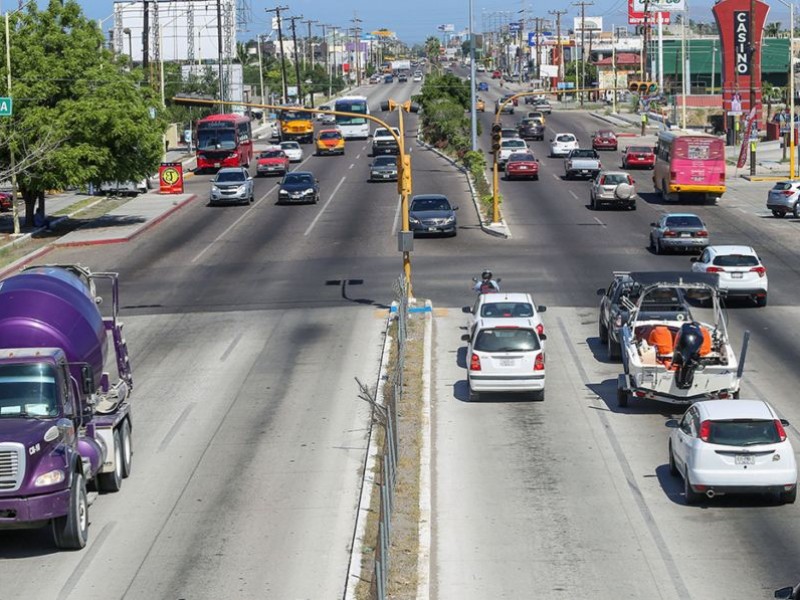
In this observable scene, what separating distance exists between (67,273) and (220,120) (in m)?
59.5

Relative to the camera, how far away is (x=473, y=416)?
29469 mm

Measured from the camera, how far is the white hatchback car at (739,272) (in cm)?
4156

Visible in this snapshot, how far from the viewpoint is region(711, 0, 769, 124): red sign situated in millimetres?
107562

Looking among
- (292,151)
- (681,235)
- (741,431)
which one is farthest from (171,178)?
(741,431)

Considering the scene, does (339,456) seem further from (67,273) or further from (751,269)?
(751,269)

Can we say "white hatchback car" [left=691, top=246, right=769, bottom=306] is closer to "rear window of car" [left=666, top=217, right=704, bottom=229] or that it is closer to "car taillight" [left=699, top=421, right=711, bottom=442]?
"rear window of car" [left=666, top=217, right=704, bottom=229]

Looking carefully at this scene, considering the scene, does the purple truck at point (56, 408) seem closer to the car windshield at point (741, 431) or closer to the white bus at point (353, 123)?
the car windshield at point (741, 431)

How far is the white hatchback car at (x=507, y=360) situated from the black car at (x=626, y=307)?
2706 mm

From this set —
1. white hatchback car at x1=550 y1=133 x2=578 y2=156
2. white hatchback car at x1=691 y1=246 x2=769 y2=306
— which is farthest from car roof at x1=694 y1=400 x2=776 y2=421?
white hatchback car at x1=550 y1=133 x2=578 y2=156

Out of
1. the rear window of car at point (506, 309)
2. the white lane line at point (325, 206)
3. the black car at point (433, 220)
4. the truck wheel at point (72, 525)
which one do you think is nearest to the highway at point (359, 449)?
the truck wheel at point (72, 525)

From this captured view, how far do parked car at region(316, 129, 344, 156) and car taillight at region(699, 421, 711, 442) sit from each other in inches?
2919

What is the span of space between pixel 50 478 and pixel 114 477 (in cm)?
362

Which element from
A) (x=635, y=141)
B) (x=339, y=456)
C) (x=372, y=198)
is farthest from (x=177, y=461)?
(x=635, y=141)

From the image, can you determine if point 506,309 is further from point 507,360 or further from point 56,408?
point 56,408
